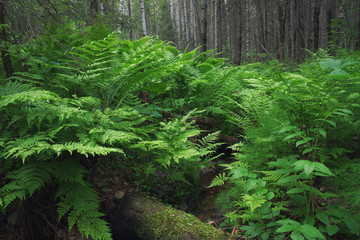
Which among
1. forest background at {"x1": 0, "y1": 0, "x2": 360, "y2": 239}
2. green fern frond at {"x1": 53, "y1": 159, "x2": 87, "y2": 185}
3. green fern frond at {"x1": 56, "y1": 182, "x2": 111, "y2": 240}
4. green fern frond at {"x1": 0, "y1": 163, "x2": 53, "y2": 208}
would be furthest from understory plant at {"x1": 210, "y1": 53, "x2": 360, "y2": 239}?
green fern frond at {"x1": 0, "y1": 163, "x2": 53, "y2": 208}

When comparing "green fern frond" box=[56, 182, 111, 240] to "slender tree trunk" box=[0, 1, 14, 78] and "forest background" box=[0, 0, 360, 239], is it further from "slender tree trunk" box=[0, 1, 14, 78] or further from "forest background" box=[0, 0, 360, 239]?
"slender tree trunk" box=[0, 1, 14, 78]

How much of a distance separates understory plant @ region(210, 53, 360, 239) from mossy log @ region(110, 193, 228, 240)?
344mm

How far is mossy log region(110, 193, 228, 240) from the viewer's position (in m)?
1.76

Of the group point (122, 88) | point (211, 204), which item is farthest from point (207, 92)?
point (211, 204)

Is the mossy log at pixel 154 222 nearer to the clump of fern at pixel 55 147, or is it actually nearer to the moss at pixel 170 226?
the moss at pixel 170 226

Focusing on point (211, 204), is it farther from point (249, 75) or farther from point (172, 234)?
point (249, 75)

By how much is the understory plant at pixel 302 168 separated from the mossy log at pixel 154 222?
344mm

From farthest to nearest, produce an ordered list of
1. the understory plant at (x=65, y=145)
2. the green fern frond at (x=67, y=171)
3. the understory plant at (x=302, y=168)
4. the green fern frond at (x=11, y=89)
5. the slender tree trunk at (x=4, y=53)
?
the slender tree trunk at (x=4, y=53)
the green fern frond at (x=11, y=89)
the green fern frond at (x=67, y=171)
the understory plant at (x=65, y=145)
the understory plant at (x=302, y=168)

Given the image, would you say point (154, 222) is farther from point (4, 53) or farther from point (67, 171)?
point (4, 53)

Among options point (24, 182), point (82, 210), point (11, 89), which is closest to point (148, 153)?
point (82, 210)

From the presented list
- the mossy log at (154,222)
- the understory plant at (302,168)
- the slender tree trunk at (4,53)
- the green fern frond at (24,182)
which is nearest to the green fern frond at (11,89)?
the slender tree trunk at (4,53)

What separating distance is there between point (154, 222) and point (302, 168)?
1332 mm

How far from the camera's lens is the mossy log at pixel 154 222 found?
5.77ft

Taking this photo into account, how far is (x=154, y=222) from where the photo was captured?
192 centimetres
